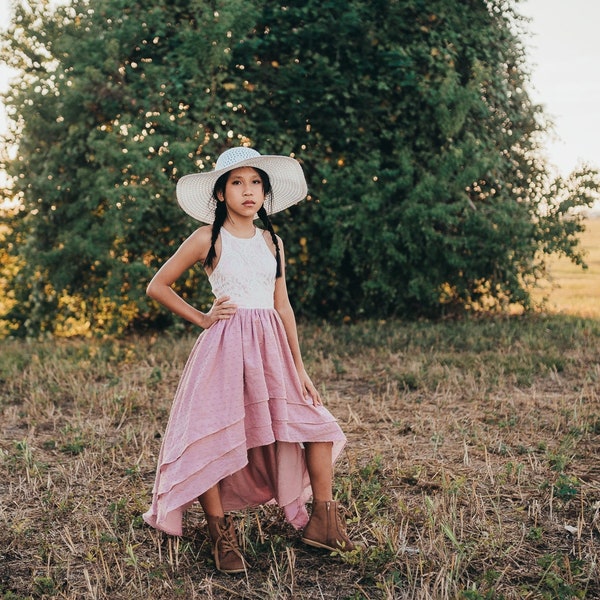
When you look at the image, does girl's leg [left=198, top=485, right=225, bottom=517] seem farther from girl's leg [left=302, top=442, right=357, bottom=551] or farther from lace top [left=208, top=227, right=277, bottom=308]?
lace top [left=208, top=227, right=277, bottom=308]

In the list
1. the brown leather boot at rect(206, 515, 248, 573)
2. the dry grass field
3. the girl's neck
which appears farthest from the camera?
the girl's neck

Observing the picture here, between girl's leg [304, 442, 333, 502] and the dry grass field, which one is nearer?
the dry grass field

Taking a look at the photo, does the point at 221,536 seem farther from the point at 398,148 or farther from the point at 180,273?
the point at 398,148

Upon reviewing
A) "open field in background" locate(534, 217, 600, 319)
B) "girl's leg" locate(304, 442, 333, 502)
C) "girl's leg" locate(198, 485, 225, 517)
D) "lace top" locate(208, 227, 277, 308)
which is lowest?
"girl's leg" locate(198, 485, 225, 517)

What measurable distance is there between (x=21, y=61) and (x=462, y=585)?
8.03m

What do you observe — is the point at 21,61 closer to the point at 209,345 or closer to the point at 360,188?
the point at 360,188

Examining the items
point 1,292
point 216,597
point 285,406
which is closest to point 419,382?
point 285,406

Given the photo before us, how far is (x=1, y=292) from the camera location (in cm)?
965

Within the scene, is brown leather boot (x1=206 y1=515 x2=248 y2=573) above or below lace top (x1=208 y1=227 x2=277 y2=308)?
below

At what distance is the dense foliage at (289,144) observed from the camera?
8305mm

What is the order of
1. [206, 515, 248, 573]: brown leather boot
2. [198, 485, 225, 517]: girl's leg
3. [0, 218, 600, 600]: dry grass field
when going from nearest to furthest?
[0, 218, 600, 600]: dry grass field → [206, 515, 248, 573]: brown leather boot → [198, 485, 225, 517]: girl's leg

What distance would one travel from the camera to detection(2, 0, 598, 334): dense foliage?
8305 millimetres

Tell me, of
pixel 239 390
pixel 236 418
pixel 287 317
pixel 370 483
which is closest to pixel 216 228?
Result: pixel 287 317

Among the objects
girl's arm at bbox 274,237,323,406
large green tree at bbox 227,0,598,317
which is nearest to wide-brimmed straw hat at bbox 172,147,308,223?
girl's arm at bbox 274,237,323,406
